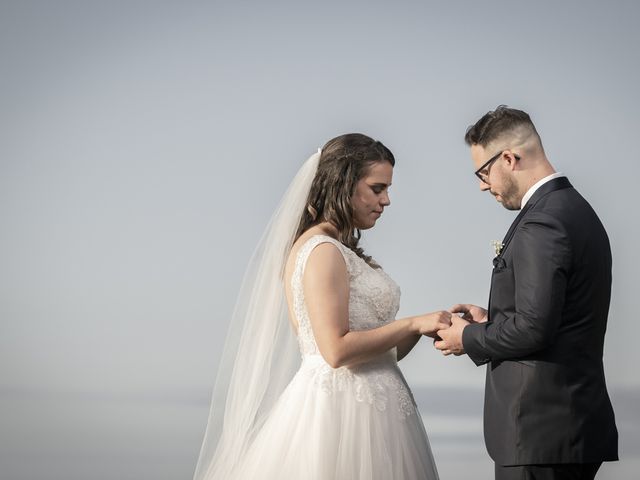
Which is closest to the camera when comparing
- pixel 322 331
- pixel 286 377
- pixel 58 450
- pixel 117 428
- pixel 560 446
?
pixel 560 446

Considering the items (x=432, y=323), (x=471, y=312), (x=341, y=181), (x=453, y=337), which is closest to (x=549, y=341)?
(x=453, y=337)

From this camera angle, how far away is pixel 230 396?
346 centimetres

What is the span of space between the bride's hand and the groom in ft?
0.76

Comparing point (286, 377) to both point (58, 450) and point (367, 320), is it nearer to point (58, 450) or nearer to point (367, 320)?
point (367, 320)

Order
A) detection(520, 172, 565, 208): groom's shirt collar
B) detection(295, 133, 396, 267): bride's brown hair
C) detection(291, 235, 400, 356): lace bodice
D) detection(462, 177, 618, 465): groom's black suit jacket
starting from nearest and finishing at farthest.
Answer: detection(462, 177, 618, 465): groom's black suit jacket
detection(520, 172, 565, 208): groom's shirt collar
detection(291, 235, 400, 356): lace bodice
detection(295, 133, 396, 267): bride's brown hair

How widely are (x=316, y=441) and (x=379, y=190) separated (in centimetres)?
88

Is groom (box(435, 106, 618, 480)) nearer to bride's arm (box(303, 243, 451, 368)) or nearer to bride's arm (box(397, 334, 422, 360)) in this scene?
bride's arm (box(303, 243, 451, 368))

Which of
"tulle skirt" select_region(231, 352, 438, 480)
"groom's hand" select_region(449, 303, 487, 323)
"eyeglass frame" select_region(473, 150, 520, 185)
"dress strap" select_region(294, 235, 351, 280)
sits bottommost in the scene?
"tulle skirt" select_region(231, 352, 438, 480)

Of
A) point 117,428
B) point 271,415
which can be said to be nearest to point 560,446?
point 271,415

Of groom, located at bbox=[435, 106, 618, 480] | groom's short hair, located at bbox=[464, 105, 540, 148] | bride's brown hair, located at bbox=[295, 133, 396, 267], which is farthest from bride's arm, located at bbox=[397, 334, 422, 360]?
groom's short hair, located at bbox=[464, 105, 540, 148]

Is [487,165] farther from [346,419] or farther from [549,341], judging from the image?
[346,419]

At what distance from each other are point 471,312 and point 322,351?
535 mm

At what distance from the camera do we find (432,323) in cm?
303

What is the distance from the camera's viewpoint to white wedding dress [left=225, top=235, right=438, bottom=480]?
10.2ft
